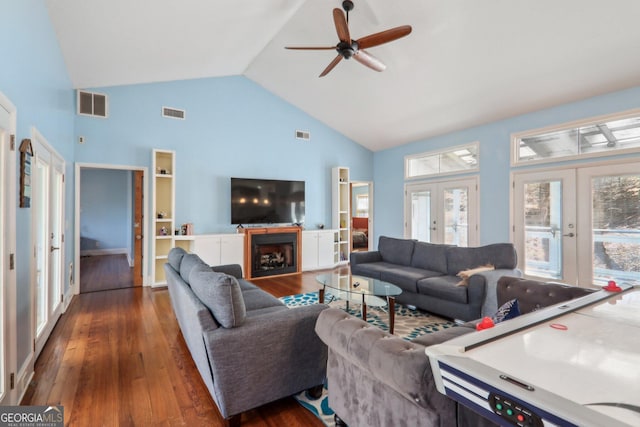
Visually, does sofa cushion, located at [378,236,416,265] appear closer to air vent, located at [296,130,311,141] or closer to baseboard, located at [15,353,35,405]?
air vent, located at [296,130,311,141]

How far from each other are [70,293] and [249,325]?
4.23 meters

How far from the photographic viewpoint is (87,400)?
2117 mm

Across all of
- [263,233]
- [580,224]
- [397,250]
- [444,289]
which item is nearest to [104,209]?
[263,233]

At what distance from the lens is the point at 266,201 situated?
6.25 metres

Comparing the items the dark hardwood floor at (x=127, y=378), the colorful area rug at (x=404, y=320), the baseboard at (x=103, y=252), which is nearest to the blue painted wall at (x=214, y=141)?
the dark hardwood floor at (x=127, y=378)

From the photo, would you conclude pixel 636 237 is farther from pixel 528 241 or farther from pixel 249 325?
pixel 249 325

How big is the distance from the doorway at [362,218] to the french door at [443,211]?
1223mm

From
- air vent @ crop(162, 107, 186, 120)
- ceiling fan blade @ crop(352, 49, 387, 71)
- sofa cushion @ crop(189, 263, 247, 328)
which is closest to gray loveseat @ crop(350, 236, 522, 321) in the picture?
sofa cushion @ crop(189, 263, 247, 328)

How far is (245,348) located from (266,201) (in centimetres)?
461

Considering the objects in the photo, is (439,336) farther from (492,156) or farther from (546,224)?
(492,156)

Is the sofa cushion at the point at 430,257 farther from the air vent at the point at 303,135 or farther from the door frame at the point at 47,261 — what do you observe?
the door frame at the point at 47,261

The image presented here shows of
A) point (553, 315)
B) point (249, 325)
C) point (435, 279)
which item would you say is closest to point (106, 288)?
point (249, 325)

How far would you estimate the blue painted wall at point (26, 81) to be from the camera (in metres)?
1.97

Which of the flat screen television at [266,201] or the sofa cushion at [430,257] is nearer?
the sofa cushion at [430,257]
